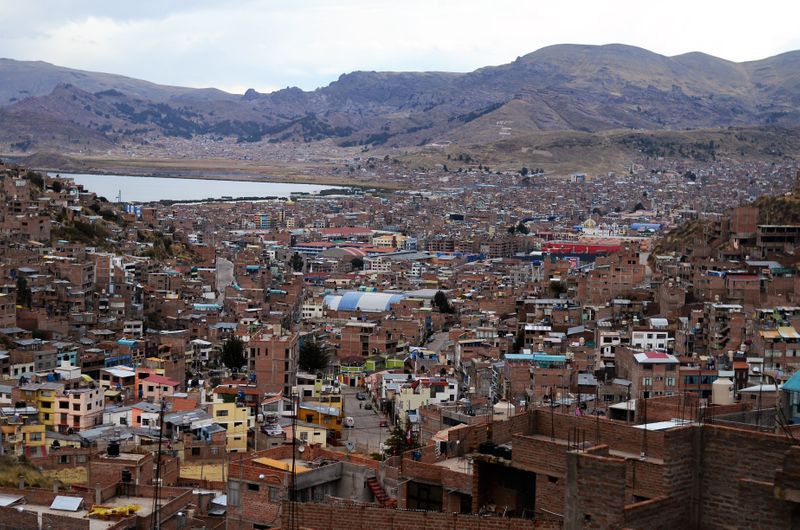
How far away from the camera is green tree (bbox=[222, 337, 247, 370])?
2452 centimetres

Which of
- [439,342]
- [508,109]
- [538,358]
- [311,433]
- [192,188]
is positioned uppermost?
[508,109]

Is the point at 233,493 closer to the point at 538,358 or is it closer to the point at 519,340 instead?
the point at 538,358

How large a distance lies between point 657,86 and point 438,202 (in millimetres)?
93725

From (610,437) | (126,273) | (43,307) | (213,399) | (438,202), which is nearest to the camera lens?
(610,437)

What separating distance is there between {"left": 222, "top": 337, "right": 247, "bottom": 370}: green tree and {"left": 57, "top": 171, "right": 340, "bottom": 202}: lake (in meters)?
63.2

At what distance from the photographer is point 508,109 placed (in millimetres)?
134375

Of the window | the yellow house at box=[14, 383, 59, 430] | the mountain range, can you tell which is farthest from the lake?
the window

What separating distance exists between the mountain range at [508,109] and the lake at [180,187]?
20.0 m

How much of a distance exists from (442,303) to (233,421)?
58.3ft

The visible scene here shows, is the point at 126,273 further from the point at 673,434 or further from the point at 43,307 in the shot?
the point at 673,434

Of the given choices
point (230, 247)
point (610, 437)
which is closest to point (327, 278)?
point (230, 247)

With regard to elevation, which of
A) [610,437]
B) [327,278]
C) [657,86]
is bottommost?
[327,278]

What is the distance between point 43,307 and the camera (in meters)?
26.4

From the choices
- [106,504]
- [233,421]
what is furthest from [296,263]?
[106,504]
